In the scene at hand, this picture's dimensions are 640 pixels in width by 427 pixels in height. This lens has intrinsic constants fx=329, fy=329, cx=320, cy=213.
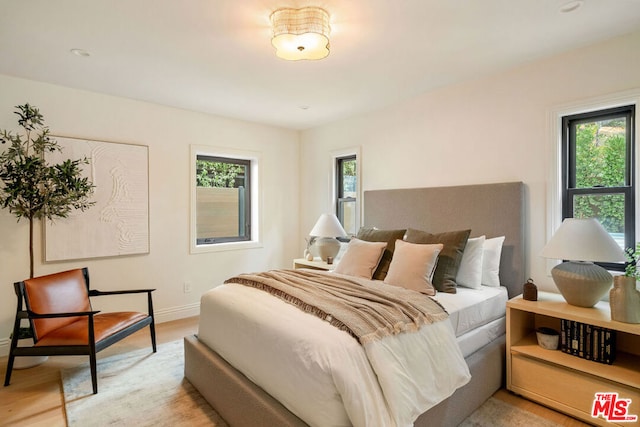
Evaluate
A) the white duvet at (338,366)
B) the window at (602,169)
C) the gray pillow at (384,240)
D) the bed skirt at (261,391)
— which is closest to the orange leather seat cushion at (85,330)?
the bed skirt at (261,391)

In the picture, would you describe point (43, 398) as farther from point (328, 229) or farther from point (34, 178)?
point (328, 229)

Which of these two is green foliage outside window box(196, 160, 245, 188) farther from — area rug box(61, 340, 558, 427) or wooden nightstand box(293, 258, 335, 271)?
area rug box(61, 340, 558, 427)

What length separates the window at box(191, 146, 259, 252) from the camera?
4289 mm

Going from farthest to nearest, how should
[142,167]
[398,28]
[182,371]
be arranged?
[142,167]
[182,371]
[398,28]

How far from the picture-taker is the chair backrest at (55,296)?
2508mm

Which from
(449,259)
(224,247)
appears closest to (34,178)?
(224,247)

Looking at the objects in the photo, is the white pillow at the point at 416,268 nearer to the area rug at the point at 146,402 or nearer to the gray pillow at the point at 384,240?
the gray pillow at the point at 384,240

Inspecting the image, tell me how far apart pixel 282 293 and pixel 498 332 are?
166 cm

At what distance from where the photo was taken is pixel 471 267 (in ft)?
8.75

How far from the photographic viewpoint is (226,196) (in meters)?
4.60

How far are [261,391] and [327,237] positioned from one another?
2371mm

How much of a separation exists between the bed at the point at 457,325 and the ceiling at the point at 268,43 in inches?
45.2

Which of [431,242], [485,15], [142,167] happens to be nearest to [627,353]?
[431,242]

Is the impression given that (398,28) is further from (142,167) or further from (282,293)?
(142,167)
